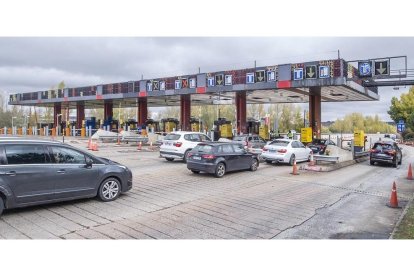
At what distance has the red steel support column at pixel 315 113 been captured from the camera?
2824 centimetres

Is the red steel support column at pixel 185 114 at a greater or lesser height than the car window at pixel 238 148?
greater

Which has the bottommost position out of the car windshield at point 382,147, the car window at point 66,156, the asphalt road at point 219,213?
the asphalt road at point 219,213

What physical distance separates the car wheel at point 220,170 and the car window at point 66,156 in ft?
18.6

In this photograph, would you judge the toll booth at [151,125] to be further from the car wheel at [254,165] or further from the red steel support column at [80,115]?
the car wheel at [254,165]

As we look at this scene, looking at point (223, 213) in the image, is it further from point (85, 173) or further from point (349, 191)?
point (349, 191)

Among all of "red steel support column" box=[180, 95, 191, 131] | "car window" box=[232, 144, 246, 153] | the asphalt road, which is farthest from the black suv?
"red steel support column" box=[180, 95, 191, 131]

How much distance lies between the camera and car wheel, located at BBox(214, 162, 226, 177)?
41.4ft

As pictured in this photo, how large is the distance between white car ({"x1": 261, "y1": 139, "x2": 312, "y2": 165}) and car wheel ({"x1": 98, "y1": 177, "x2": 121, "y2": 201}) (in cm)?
1047

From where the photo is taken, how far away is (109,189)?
8.49m

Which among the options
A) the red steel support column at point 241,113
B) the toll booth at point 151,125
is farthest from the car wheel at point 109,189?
the toll booth at point 151,125

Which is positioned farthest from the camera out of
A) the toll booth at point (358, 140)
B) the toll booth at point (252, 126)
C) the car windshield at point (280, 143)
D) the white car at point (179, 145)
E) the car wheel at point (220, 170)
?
the toll booth at point (252, 126)

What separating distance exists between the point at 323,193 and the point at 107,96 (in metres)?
31.4

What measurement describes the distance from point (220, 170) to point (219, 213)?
5.09m

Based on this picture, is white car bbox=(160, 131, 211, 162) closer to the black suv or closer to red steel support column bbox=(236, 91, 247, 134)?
the black suv
